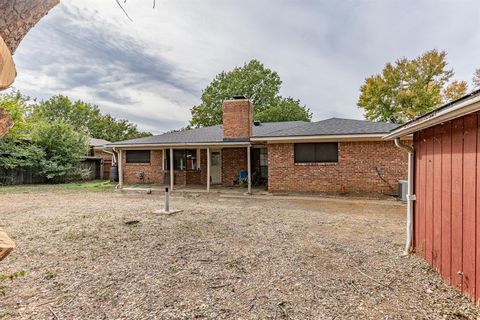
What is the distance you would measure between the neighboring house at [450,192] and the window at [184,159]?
37.8ft

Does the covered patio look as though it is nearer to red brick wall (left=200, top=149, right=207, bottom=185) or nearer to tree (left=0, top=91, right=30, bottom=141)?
red brick wall (left=200, top=149, right=207, bottom=185)

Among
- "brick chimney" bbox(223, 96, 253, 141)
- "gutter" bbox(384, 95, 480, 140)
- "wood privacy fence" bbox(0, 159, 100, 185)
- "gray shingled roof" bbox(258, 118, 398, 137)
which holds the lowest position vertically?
"wood privacy fence" bbox(0, 159, 100, 185)

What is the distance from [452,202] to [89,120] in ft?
153

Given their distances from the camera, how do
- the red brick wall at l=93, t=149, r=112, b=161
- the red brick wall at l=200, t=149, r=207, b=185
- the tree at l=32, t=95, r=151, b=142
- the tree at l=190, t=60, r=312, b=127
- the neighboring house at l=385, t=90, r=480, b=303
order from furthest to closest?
1. the tree at l=32, t=95, r=151, b=142
2. the tree at l=190, t=60, r=312, b=127
3. the red brick wall at l=93, t=149, r=112, b=161
4. the red brick wall at l=200, t=149, r=207, b=185
5. the neighboring house at l=385, t=90, r=480, b=303

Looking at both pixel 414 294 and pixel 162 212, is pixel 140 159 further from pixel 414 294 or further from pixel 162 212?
pixel 414 294

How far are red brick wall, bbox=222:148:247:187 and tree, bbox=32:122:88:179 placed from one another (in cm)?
992

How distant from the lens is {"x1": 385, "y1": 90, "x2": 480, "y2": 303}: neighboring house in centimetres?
259

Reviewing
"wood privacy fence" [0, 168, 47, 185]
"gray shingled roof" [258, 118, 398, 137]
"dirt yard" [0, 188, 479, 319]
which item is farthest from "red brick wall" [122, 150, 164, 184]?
"dirt yard" [0, 188, 479, 319]

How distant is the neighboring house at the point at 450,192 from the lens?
2594 mm

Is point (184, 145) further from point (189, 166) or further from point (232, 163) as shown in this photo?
point (232, 163)

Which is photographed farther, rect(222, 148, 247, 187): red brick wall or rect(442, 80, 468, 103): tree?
rect(442, 80, 468, 103): tree

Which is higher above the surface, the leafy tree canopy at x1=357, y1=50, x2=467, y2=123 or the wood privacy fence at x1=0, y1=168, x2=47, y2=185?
the leafy tree canopy at x1=357, y1=50, x2=467, y2=123

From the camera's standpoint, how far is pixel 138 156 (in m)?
14.8

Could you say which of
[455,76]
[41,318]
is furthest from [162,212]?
[455,76]
